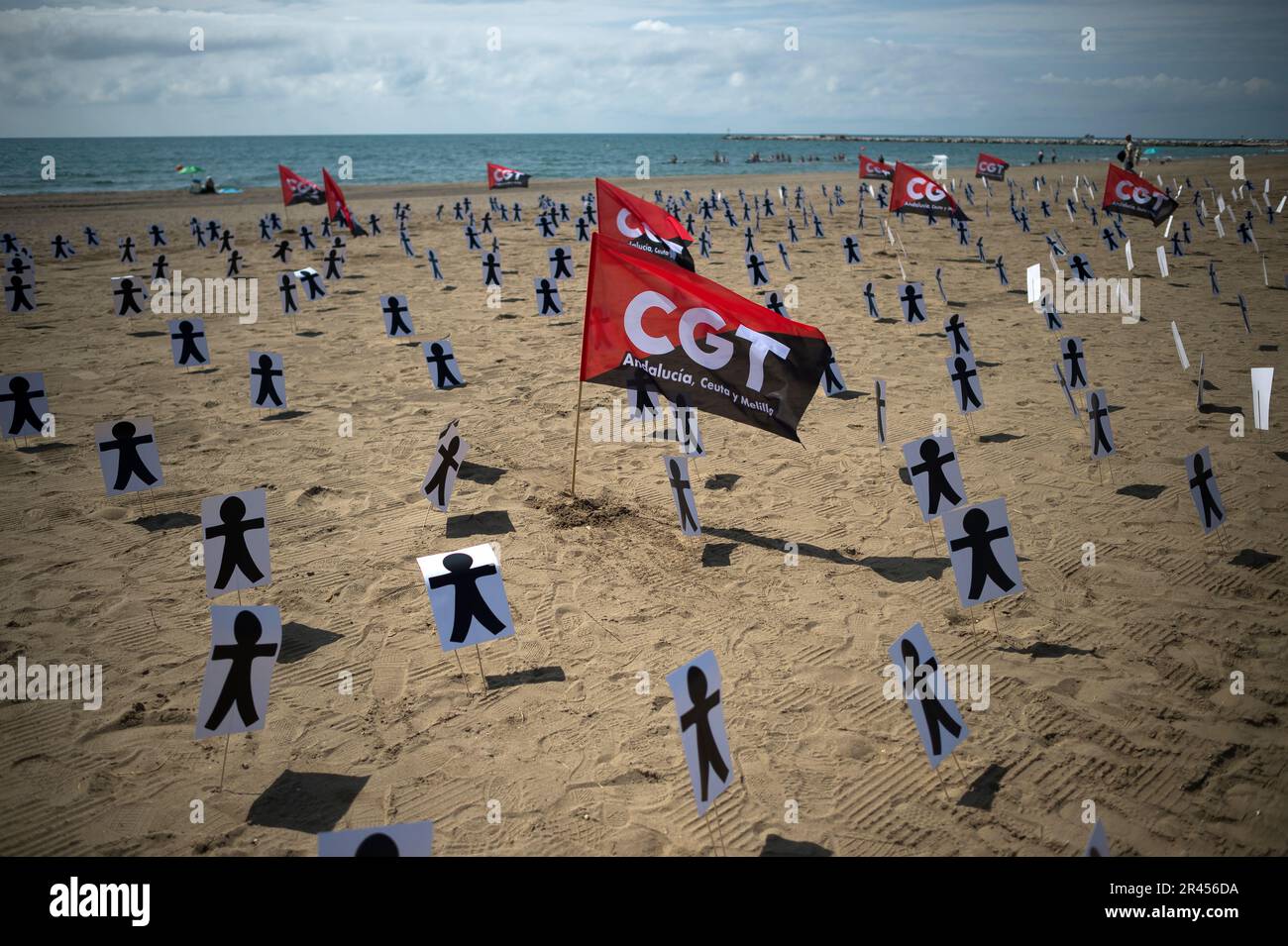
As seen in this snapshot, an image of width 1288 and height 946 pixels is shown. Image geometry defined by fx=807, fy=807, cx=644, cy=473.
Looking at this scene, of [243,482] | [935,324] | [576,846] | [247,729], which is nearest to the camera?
[576,846]

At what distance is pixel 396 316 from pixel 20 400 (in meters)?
6.41

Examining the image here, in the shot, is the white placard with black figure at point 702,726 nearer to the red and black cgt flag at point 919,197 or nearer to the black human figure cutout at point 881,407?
the black human figure cutout at point 881,407

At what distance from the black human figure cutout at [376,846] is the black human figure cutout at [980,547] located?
441 centimetres

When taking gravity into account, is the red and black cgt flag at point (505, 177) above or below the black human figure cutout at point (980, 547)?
above

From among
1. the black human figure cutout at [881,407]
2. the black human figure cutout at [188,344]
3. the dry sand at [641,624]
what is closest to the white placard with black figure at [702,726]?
the dry sand at [641,624]

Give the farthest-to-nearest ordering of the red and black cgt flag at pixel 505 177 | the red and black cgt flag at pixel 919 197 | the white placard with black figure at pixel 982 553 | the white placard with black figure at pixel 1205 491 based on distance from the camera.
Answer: the red and black cgt flag at pixel 505 177 → the red and black cgt flag at pixel 919 197 → the white placard with black figure at pixel 1205 491 → the white placard with black figure at pixel 982 553

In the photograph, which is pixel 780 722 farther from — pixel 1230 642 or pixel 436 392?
pixel 436 392

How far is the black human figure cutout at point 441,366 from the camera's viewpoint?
11.7 metres

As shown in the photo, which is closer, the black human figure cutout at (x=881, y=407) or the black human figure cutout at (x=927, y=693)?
the black human figure cutout at (x=927, y=693)

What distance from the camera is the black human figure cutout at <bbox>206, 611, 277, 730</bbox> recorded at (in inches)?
198

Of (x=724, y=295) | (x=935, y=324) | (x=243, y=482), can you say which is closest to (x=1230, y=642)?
(x=724, y=295)

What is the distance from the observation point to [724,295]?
294 inches

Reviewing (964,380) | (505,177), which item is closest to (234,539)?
(964,380)
